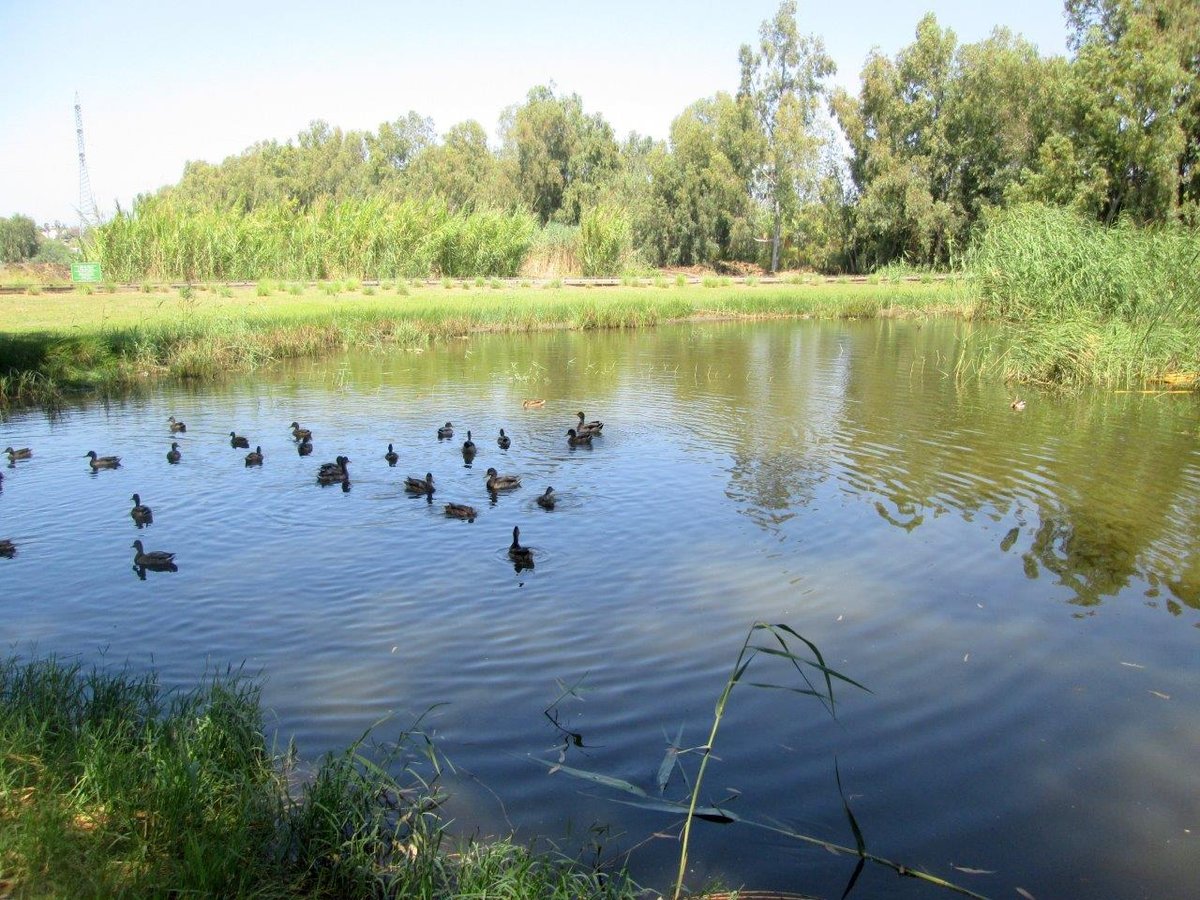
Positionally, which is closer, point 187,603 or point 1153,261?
point 187,603

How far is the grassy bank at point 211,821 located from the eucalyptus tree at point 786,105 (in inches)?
2688

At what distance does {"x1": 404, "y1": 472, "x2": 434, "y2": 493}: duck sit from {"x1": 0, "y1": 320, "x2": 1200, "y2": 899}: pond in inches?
12.9

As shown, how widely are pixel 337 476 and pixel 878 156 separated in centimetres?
5539

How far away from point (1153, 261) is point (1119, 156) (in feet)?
98.3

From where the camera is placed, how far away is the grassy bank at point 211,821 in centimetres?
419

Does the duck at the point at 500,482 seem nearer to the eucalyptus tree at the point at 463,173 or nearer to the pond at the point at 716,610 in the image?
the pond at the point at 716,610

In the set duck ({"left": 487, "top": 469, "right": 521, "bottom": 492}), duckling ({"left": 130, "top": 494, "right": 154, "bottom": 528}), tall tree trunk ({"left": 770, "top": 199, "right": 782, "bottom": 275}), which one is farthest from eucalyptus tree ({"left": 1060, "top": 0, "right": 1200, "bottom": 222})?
duckling ({"left": 130, "top": 494, "right": 154, "bottom": 528})

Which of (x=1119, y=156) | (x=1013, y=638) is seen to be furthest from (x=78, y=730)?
(x=1119, y=156)

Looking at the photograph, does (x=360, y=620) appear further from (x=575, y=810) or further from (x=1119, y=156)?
(x=1119, y=156)

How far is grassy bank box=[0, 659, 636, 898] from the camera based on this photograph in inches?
165

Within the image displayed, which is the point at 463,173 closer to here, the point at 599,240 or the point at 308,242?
the point at 599,240

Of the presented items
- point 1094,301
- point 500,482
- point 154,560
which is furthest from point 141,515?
point 1094,301

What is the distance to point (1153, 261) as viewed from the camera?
21078 millimetres

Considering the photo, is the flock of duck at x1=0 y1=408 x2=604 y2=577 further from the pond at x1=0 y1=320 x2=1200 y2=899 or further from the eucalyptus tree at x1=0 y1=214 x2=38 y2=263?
the eucalyptus tree at x1=0 y1=214 x2=38 y2=263
